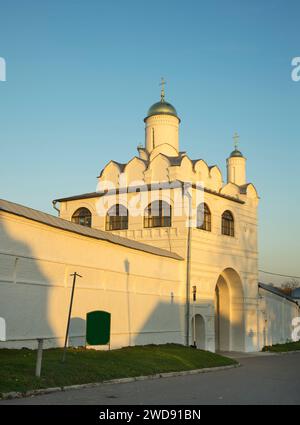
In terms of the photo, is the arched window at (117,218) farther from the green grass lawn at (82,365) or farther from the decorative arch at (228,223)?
the green grass lawn at (82,365)

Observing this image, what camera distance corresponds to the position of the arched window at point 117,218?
1213 inches

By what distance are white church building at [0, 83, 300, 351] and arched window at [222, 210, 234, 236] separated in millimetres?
58

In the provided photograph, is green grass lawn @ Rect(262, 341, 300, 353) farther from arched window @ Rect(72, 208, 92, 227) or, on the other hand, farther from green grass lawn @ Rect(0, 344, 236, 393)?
green grass lawn @ Rect(0, 344, 236, 393)

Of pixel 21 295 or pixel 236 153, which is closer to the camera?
pixel 21 295

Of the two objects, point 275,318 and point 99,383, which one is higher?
point 275,318

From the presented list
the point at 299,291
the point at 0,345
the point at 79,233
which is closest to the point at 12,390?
the point at 0,345

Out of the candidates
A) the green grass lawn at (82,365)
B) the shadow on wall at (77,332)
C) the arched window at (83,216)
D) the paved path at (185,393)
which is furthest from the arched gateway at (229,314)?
the paved path at (185,393)

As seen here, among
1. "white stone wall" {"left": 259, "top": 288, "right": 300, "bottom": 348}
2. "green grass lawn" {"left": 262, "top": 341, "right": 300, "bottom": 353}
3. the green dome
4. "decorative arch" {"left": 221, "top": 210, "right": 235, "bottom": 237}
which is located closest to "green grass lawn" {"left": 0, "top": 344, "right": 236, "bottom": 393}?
"decorative arch" {"left": 221, "top": 210, "right": 235, "bottom": 237}

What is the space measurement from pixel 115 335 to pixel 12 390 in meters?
11.8

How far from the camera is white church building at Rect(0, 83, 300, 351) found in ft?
59.6

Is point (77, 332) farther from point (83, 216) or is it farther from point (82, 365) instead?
point (83, 216)

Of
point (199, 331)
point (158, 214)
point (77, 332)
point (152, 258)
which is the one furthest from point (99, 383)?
point (199, 331)

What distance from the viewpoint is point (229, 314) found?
3425 cm

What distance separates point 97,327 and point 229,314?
683 inches
